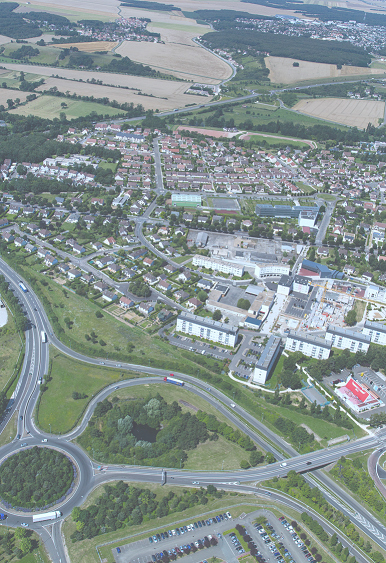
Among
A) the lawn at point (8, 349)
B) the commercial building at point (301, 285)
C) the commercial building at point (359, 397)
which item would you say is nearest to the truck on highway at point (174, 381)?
the lawn at point (8, 349)

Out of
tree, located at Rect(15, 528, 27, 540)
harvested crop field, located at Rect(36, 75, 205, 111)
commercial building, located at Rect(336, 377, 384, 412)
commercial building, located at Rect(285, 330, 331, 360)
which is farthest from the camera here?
harvested crop field, located at Rect(36, 75, 205, 111)

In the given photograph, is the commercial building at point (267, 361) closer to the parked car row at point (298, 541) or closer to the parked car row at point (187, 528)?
the parked car row at point (298, 541)

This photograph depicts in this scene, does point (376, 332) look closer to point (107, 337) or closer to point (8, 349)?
point (107, 337)

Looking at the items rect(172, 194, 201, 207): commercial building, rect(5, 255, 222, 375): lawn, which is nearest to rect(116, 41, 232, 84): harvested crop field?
rect(172, 194, 201, 207): commercial building

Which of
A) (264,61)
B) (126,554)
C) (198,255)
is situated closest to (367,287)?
(198,255)

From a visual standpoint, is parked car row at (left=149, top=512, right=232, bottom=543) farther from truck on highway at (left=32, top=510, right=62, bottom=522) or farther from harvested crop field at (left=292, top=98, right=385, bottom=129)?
harvested crop field at (left=292, top=98, right=385, bottom=129)

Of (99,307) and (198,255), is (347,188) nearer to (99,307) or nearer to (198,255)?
(198,255)
